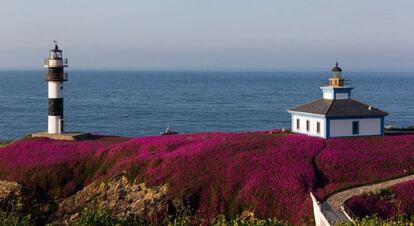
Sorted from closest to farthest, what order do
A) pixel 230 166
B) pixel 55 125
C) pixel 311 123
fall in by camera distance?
pixel 230 166, pixel 311 123, pixel 55 125

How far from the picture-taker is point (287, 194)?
37.7 metres

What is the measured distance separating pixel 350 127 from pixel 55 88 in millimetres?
30241

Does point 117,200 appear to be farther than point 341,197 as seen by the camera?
Yes

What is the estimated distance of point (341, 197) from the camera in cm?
3619

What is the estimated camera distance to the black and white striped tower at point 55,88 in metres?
60.1

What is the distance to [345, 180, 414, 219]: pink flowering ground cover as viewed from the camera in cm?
3466

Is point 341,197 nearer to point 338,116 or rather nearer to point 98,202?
point 338,116

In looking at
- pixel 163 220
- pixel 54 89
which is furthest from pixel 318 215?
pixel 54 89

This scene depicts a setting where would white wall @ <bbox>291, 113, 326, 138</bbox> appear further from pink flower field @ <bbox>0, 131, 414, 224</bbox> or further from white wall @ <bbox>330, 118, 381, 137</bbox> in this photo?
pink flower field @ <bbox>0, 131, 414, 224</bbox>

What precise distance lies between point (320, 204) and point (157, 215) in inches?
408

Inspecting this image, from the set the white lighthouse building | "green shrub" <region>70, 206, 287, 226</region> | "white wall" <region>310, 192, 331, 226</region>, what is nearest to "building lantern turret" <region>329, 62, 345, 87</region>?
the white lighthouse building

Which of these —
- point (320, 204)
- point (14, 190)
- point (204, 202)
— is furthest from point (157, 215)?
point (14, 190)

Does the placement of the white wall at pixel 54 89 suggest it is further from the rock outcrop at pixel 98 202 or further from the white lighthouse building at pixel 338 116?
the white lighthouse building at pixel 338 116

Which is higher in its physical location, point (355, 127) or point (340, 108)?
point (340, 108)
